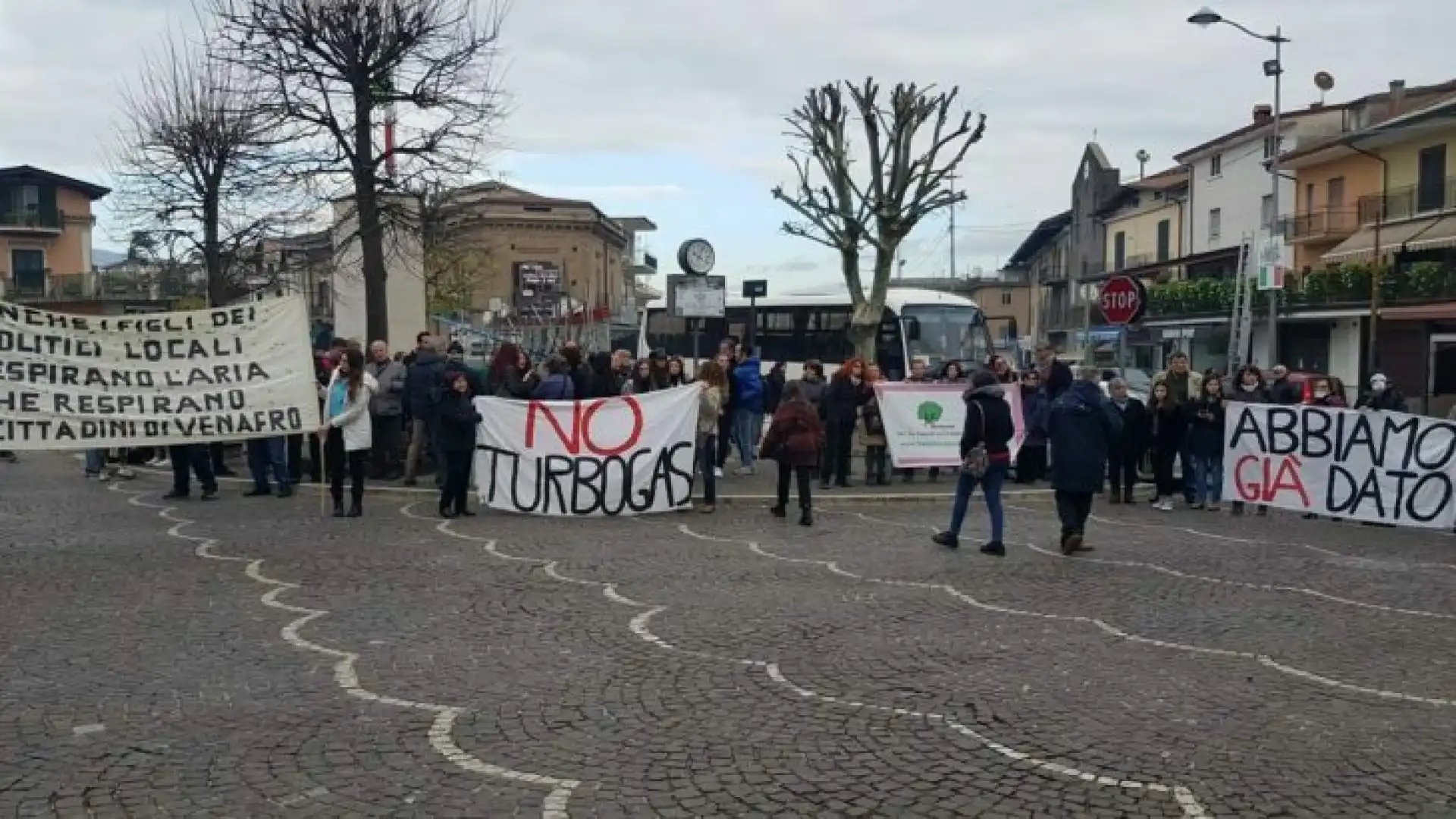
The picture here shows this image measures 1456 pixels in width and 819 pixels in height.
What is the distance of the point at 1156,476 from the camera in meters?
15.0

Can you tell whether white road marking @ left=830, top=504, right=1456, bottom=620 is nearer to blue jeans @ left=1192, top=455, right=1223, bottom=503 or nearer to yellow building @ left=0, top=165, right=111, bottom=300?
blue jeans @ left=1192, top=455, right=1223, bottom=503

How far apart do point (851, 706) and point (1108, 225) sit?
64.9 metres

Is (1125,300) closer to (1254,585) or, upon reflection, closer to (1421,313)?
(1254,585)

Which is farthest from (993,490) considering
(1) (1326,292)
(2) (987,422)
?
Answer: (1) (1326,292)

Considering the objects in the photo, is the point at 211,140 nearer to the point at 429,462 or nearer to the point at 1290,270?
the point at 429,462

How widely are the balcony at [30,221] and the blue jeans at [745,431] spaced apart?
6261cm

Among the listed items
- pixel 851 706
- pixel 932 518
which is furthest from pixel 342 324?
pixel 851 706

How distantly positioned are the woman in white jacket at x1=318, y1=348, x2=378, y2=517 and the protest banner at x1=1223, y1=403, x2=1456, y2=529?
960 centimetres

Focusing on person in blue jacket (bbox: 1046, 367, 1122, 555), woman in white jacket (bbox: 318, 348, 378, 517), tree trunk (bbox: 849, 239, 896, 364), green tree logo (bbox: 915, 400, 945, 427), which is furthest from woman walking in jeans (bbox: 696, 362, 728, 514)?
tree trunk (bbox: 849, 239, 896, 364)

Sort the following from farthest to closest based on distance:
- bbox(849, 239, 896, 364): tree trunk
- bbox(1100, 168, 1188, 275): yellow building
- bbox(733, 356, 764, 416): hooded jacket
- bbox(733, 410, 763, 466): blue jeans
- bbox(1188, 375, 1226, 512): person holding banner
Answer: bbox(1100, 168, 1188, 275): yellow building
bbox(849, 239, 896, 364): tree trunk
bbox(733, 410, 763, 466): blue jeans
bbox(733, 356, 764, 416): hooded jacket
bbox(1188, 375, 1226, 512): person holding banner

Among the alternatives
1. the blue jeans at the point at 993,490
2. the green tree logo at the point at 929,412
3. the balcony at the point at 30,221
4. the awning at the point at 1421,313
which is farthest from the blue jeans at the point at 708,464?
the balcony at the point at 30,221

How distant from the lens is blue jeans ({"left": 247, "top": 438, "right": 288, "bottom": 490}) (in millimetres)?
14953

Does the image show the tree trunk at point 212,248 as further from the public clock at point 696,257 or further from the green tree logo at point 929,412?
the green tree logo at point 929,412

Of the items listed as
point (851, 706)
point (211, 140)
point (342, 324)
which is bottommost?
point (851, 706)
